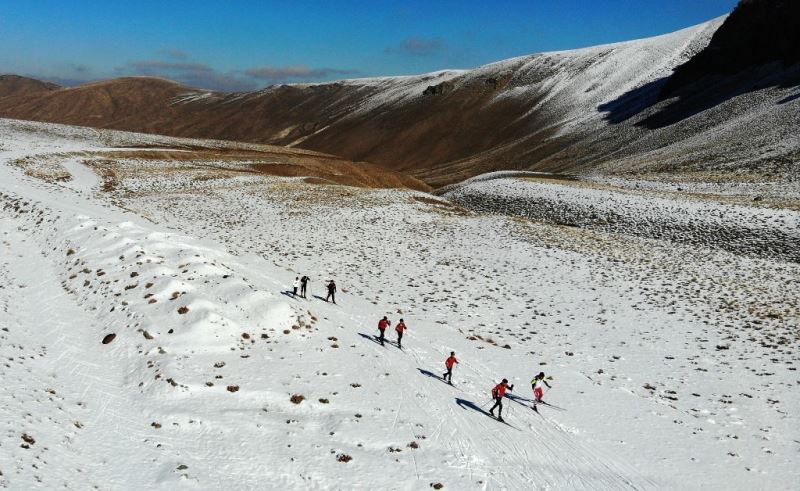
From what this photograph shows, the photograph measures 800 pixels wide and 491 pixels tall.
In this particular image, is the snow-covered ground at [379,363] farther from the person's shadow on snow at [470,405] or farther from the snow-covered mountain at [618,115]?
the snow-covered mountain at [618,115]

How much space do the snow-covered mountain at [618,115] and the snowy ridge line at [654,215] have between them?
15.8 metres

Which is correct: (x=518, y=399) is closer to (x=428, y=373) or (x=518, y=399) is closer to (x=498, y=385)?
(x=498, y=385)

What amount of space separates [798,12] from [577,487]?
119 metres

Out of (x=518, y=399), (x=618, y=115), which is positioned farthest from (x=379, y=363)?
(x=618, y=115)

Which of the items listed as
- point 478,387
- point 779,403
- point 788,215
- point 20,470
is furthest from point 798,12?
point 20,470

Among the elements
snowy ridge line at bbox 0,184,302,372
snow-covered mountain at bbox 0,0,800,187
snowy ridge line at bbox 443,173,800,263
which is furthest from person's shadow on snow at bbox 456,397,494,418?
snow-covered mountain at bbox 0,0,800,187

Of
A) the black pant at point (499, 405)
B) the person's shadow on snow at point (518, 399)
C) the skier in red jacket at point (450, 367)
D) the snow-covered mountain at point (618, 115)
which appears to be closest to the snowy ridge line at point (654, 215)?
the snow-covered mountain at point (618, 115)

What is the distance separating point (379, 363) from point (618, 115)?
117 meters

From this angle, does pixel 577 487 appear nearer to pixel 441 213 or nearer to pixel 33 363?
pixel 33 363

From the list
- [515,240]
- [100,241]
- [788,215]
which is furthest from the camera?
[515,240]

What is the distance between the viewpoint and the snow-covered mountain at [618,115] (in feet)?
224

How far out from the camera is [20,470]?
10.8 meters

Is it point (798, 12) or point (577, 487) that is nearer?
point (577, 487)

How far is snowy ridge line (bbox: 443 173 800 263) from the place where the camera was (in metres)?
34.5
